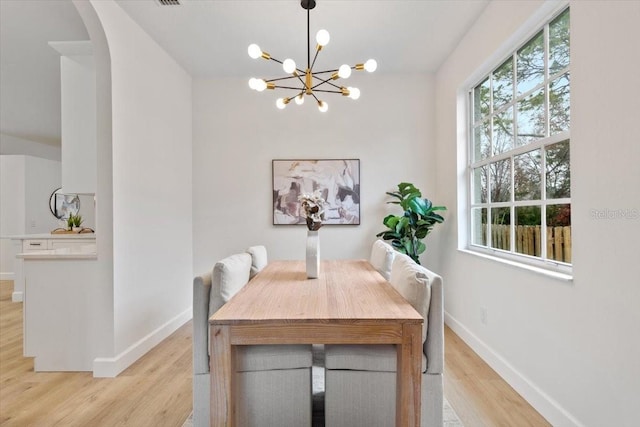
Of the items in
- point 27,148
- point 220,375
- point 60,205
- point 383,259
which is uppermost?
point 27,148

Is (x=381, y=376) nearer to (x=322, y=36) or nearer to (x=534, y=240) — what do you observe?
(x=534, y=240)

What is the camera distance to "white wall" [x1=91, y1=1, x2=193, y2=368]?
2.55 metres

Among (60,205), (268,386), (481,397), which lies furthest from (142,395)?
(60,205)

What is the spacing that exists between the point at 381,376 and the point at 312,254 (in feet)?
2.87

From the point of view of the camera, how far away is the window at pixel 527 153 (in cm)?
195

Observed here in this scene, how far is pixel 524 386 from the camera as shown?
2092 millimetres

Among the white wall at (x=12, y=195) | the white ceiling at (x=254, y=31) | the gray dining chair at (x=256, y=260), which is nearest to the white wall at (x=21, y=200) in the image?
the white wall at (x=12, y=195)

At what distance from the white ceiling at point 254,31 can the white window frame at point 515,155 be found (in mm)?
496

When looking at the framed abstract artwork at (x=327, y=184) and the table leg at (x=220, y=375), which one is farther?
the framed abstract artwork at (x=327, y=184)

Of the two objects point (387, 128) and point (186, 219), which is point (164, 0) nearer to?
point (186, 219)

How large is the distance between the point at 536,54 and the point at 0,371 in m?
4.62

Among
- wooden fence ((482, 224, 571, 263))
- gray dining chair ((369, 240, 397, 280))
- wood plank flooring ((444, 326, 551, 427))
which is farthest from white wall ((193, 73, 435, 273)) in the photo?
wood plank flooring ((444, 326, 551, 427))

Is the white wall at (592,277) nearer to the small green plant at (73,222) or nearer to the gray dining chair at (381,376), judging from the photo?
the gray dining chair at (381,376)

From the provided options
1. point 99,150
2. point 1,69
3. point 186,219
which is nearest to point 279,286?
point 99,150
